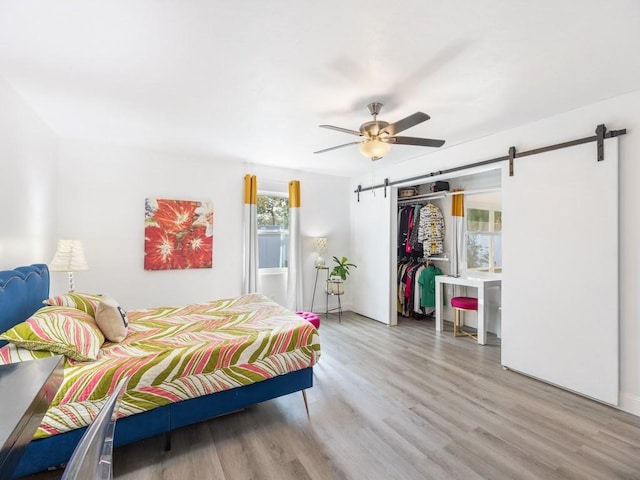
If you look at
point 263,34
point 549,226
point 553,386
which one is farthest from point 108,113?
point 553,386

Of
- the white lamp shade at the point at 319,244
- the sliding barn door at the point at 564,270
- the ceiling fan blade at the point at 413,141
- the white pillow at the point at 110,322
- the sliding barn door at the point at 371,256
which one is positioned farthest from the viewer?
the white lamp shade at the point at 319,244

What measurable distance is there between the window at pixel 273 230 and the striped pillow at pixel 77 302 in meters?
2.63

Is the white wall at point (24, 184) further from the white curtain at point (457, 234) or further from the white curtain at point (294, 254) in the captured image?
the white curtain at point (457, 234)

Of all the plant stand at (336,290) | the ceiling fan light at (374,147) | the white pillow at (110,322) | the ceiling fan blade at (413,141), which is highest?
the ceiling fan blade at (413,141)

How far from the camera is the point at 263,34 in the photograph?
67.1 inches

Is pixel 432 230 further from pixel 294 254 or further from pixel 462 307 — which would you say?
pixel 294 254

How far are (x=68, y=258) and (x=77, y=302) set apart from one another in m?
0.83

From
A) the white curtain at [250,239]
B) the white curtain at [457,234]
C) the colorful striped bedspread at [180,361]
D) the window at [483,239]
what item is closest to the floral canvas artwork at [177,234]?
the white curtain at [250,239]

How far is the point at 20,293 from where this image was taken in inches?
77.4

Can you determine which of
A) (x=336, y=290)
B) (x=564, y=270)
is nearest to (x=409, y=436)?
(x=564, y=270)

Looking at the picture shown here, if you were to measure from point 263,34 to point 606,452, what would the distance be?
11.0 ft

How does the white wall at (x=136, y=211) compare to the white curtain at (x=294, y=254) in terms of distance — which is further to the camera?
the white curtain at (x=294, y=254)

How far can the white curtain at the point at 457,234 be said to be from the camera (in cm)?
466

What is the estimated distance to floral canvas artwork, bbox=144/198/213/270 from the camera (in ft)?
12.6
